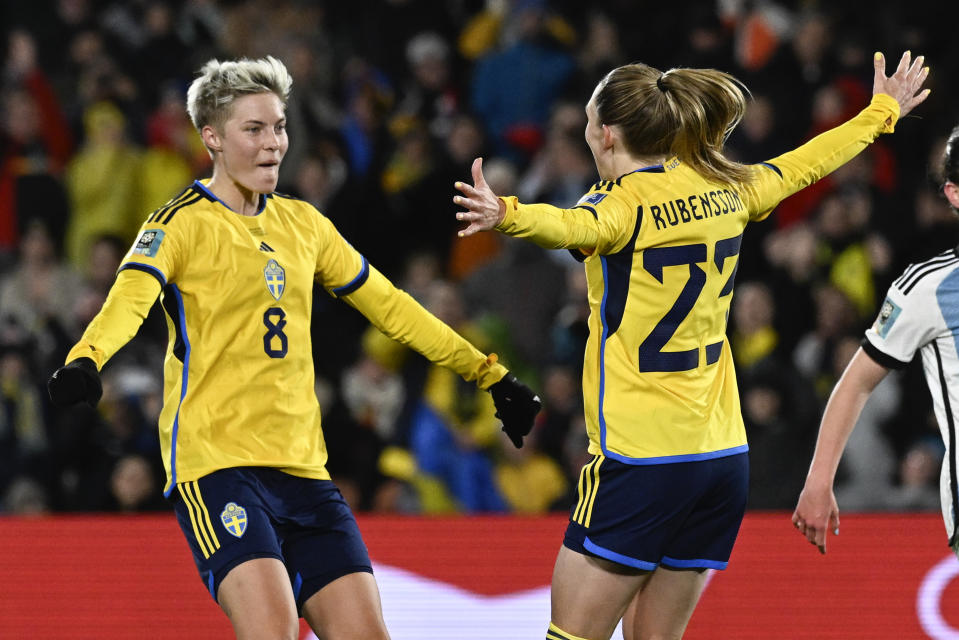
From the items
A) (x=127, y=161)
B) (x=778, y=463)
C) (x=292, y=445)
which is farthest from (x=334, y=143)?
(x=292, y=445)

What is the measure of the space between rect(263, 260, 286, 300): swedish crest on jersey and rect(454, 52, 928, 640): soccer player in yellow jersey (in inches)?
28.4

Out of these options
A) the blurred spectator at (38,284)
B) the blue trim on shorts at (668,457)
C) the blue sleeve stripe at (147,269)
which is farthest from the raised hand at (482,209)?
the blurred spectator at (38,284)

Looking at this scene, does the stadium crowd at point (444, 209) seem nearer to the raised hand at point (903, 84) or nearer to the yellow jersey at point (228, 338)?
the raised hand at point (903, 84)

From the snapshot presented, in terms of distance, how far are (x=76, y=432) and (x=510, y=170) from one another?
119 inches

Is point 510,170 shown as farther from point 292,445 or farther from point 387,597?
point 292,445

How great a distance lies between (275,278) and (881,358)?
1706 mm

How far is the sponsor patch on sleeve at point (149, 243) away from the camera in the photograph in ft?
12.4

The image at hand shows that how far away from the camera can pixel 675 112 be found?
3.77m

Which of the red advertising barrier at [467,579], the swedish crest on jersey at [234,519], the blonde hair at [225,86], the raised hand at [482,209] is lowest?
the red advertising barrier at [467,579]

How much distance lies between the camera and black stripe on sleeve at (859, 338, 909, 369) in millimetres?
3543

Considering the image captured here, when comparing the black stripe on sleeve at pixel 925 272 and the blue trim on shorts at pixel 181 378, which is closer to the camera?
the black stripe on sleeve at pixel 925 272

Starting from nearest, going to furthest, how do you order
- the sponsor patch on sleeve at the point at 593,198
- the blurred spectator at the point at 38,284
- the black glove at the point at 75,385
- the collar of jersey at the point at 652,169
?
1. the black glove at the point at 75,385
2. the sponsor patch on sleeve at the point at 593,198
3. the collar of jersey at the point at 652,169
4. the blurred spectator at the point at 38,284

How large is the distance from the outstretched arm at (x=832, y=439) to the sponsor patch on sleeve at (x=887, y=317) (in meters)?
0.08

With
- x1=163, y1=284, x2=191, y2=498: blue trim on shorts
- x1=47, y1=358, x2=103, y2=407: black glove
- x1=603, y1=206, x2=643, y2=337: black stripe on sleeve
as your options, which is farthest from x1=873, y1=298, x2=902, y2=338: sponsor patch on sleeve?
x1=47, y1=358, x2=103, y2=407: black glove
